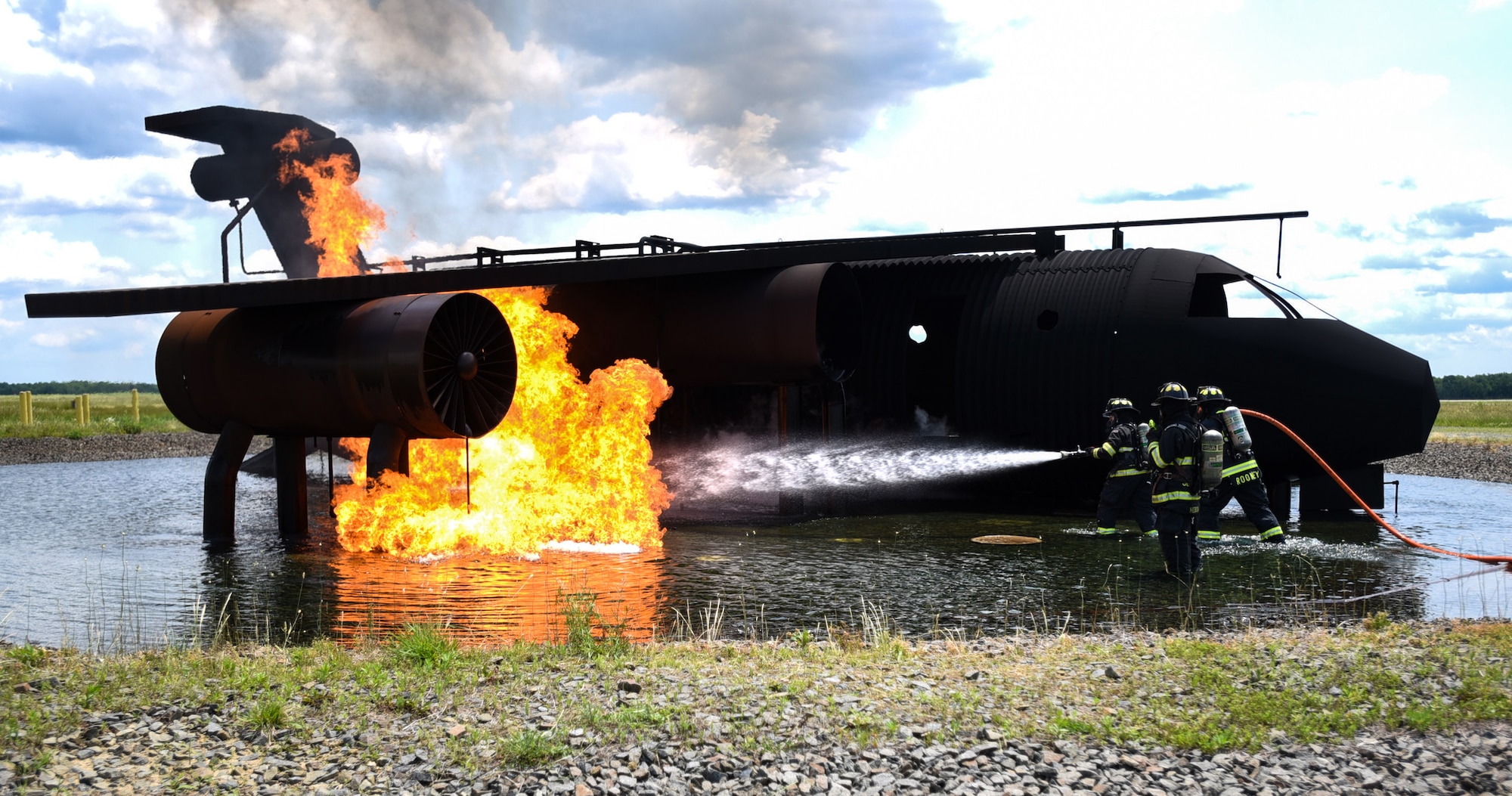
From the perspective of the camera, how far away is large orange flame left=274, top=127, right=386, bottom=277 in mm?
18653

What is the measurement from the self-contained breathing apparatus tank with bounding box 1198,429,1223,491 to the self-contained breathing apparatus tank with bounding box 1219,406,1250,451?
157cm

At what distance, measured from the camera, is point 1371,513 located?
14406 mm

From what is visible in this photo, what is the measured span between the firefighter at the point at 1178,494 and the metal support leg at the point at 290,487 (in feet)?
36.9

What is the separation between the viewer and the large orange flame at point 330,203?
61.2 feet

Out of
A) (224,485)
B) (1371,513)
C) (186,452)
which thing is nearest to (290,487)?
(224,485)

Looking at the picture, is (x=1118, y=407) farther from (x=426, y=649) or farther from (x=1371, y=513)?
(x=426, y=649)

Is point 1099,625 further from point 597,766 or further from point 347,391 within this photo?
point 347,391

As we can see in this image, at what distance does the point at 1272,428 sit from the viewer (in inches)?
604

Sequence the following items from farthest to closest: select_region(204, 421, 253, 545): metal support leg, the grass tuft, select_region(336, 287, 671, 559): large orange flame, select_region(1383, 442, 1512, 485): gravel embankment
Result: 1. select_region(1383, 442, 1512, 485): gravel embankment
2. select_region(204, 421, 253, 545): metal support leg
3. select_region(336, 287, 671, 559): large orange flame
4. the grass tuft

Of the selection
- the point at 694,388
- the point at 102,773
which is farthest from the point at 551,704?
the point at 694,388

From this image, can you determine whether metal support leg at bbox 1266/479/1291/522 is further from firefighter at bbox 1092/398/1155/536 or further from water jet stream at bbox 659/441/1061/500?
water jet stream at bbox 659/441/1061/500

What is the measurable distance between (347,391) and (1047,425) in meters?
9.78

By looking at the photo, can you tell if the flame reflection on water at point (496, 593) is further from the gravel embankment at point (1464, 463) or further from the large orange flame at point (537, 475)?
the gravel embankment at point (1464, 463)

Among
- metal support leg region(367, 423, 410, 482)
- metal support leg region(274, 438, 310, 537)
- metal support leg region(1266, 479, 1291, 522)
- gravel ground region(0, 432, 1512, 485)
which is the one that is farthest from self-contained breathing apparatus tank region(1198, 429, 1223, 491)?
gravel ground region(0, 432, 1512, 485)
